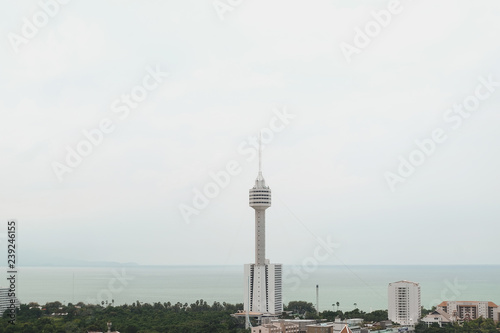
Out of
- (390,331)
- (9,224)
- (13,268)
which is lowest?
(390,331)

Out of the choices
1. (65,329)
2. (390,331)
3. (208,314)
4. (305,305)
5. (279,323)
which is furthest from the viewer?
(305,305)

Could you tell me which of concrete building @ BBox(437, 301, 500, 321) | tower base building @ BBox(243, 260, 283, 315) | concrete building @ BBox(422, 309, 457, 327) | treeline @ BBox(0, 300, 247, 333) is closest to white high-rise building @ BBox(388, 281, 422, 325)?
concrete building @ BBox(422, 309, 457, 327)

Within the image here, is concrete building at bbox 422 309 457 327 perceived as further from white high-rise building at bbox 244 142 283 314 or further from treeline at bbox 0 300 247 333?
treeline at bbox 0 300 247 333

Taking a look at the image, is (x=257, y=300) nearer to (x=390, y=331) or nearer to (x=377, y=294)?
(x=390, y=331)

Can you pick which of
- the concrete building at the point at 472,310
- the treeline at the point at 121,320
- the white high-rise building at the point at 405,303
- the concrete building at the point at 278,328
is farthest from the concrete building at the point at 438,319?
the treeline at the point at 121,320

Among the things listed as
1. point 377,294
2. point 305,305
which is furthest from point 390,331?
point 377,294

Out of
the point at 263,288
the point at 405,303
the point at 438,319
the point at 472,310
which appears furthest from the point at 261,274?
the point at 472,310
